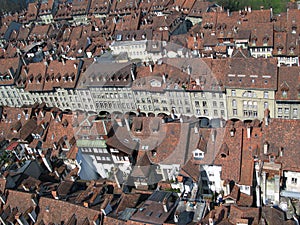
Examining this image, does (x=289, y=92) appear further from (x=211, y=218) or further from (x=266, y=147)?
(x=211, y=218)

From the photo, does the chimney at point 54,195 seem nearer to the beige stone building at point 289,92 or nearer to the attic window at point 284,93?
the beige stone building at point 289,92

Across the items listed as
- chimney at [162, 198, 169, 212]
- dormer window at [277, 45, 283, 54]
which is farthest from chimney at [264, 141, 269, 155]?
dormer window at [277, 45, 283, 54]

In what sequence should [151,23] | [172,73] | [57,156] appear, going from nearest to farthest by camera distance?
[57,156] → [172,73] → [151,23]

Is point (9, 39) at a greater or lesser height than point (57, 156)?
greater

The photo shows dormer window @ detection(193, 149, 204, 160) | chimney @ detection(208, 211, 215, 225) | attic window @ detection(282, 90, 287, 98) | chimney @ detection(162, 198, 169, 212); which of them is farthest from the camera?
attic window @ detection(282, 90, 287, 98)

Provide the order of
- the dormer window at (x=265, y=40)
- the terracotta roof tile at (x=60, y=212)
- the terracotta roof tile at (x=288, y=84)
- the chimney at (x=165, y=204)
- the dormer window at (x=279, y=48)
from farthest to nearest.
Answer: the dormer window at (x=265, y=40) < the dormer window at (x=279, y=48) < the terracotta roof tile at (x=288, y=84) < the terracotta roof tile at (x=60, y=212) < the chimney at (x=165, y=204)

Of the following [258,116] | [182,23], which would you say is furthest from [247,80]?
[182,23]

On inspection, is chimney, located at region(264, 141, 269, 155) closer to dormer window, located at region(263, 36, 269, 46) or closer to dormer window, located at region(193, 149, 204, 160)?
dormer window, located at region(193, 149, 204, 160)

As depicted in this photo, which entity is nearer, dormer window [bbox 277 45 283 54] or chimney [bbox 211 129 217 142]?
chimney [bbox 211 129 217 142]

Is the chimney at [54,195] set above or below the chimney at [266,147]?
below

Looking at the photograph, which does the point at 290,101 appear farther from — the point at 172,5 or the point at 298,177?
the point at 172,5

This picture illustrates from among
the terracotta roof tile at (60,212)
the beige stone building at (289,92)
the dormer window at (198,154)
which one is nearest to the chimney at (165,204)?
the terracotta roof tile at (60,212)
